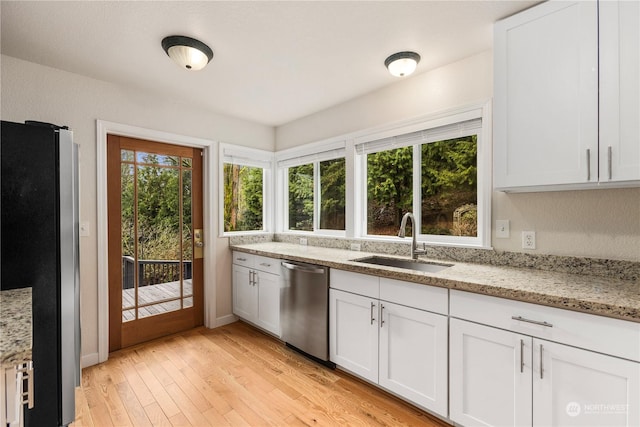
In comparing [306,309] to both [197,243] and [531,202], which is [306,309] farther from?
[531,202]

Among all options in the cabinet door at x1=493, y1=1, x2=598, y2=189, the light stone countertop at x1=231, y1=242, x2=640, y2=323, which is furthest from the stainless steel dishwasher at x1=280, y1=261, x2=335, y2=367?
the cabinet door at x1=493, y1=1, x2=598, y2=189

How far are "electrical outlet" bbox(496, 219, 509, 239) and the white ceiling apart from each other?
4.00ft

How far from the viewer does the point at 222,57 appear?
2150 millimetres

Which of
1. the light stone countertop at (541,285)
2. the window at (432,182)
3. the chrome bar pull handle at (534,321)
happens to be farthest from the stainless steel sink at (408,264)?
the chrome bar pull handle at (534,321)

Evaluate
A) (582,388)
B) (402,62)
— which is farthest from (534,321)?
(402,62)

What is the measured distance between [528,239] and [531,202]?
242 mm

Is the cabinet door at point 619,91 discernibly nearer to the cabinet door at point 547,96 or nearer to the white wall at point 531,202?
the cabinet door at point 547,96

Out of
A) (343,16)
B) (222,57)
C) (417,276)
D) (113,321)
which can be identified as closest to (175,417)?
(113,321)

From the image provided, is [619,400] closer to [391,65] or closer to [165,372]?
[391,65]

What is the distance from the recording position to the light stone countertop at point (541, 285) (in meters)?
1.22

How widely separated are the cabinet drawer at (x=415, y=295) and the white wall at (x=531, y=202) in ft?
2.23

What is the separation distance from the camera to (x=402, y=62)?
212 cm

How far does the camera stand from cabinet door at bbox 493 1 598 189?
1.46m

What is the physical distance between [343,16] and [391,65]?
23.7 inches
